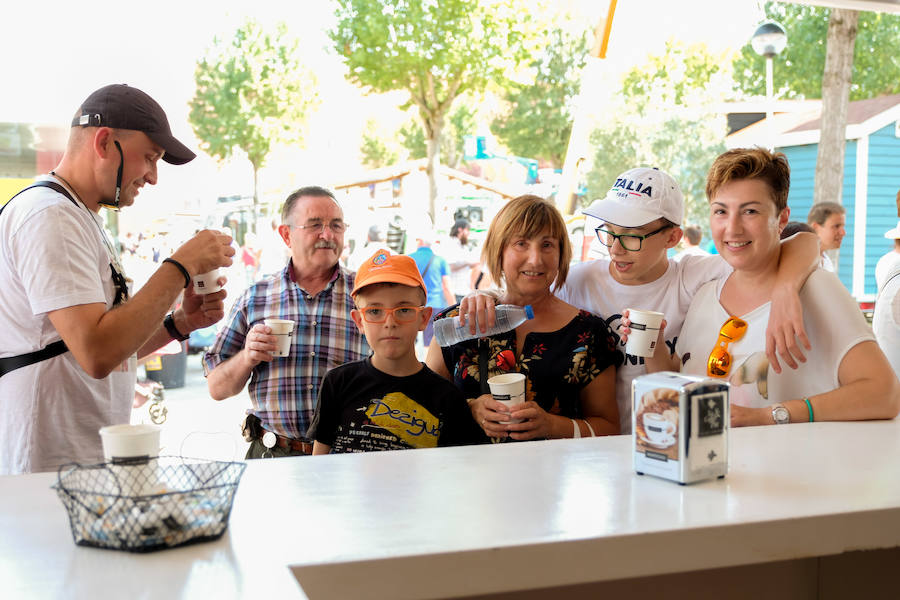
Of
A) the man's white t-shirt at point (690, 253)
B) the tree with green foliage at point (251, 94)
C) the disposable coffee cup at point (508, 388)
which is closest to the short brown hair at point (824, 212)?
the man's white t-shirt at point (690, 253)

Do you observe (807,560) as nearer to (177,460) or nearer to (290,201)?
(177,460)

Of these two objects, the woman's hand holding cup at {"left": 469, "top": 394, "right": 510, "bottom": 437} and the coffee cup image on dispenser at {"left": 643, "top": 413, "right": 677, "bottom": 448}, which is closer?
the coffee cup image on dispenser at {"left": 643, "top": 413, "right": 677, "bottom": 448}

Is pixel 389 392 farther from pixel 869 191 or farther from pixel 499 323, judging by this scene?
pixel 869 191

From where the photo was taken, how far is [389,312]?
2.28 meters

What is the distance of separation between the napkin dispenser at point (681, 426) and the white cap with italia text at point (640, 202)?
1034 millimetres

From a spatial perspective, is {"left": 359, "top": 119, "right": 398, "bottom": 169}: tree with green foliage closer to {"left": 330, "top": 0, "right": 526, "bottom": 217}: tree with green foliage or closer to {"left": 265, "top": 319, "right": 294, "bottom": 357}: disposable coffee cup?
{"left": 330, "top": 0, "right": 526, "bottom": 217}: tree with green foliage

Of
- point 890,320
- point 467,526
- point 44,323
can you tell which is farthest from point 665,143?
point 467,526

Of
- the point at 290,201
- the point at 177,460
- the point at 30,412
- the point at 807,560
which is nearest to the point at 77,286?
the point at 30,412

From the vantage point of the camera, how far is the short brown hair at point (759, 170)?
2232mm

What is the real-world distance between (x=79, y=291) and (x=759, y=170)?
187 centimetres

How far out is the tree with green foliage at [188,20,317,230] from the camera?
2570 cm

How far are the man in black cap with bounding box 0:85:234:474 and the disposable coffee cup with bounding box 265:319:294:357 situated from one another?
298 mm

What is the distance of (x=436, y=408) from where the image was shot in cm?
224

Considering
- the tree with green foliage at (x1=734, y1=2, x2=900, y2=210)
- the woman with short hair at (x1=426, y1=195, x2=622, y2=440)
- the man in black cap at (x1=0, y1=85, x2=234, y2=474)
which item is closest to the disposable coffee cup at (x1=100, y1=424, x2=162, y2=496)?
the man in black cap at (x1=0, y1=85, x2=234, y2=474)
